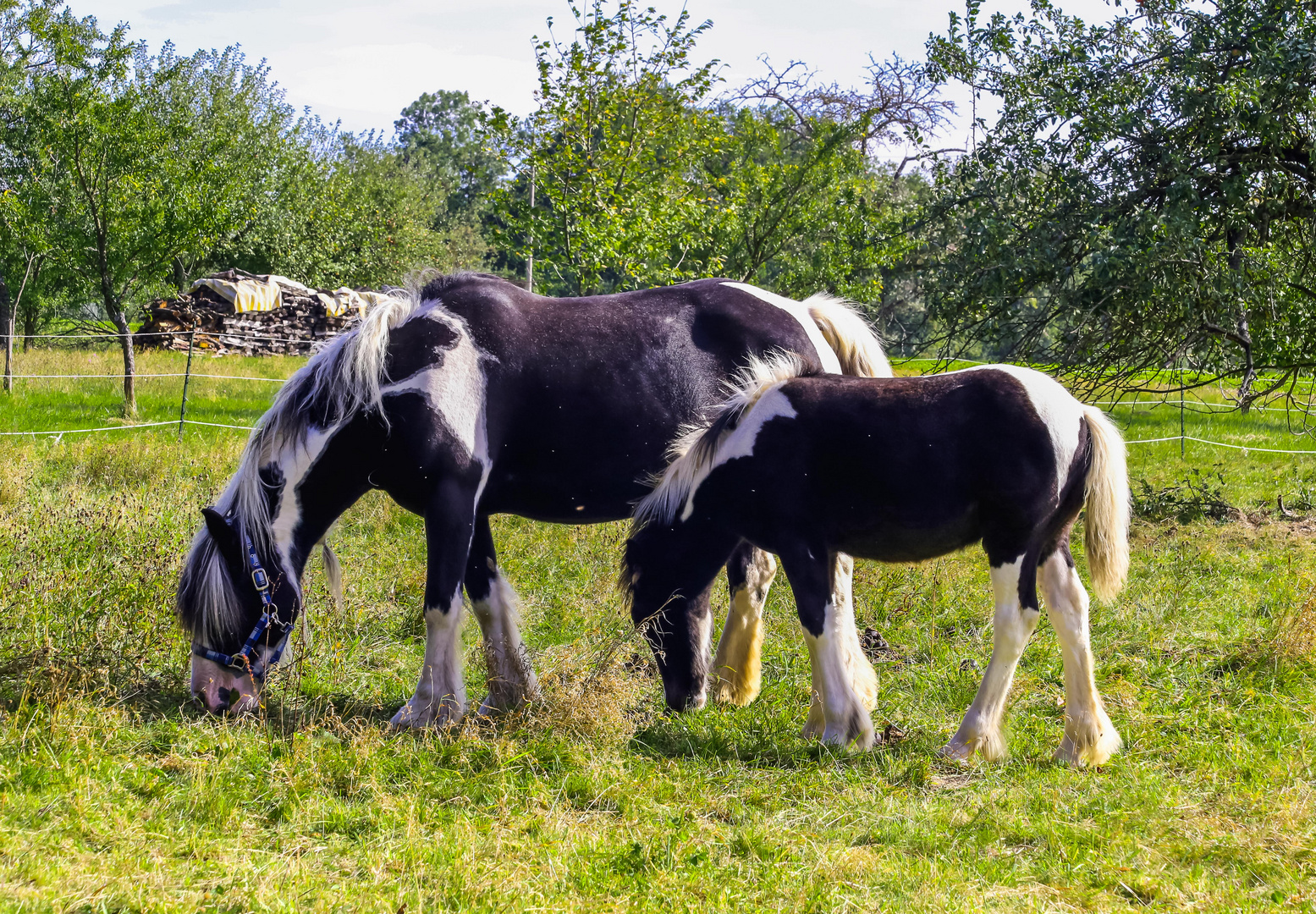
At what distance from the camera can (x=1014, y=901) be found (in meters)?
3.04

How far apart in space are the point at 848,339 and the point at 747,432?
1384mm

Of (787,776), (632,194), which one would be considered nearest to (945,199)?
(632,194)

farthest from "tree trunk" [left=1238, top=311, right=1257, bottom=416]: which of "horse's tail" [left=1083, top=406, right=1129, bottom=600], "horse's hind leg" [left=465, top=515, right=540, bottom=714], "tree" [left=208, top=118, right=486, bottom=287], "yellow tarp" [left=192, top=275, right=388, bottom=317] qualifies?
"tree" [left=208, top=118, right=486, bottom=287]

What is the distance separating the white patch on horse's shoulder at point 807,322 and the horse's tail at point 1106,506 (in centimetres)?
135

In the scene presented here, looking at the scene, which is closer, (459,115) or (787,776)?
(787,776)

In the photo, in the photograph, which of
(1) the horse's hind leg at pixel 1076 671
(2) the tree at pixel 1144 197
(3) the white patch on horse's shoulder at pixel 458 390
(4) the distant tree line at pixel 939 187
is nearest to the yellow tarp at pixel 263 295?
(4) the distant tree line at pixel 939 187

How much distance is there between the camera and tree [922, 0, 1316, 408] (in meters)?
7.78

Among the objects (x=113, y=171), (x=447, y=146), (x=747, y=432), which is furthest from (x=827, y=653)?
(x=447, y=146)

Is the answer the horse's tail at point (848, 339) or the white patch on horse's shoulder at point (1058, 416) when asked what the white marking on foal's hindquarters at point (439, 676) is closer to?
the horse's tail at point (848, 339)

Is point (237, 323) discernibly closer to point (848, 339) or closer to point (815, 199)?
point (815, 199)

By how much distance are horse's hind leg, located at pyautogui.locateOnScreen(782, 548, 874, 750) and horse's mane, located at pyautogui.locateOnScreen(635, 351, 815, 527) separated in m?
0.57

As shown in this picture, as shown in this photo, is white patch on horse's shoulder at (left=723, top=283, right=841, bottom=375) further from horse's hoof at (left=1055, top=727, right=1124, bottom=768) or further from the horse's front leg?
horse's hoof at (left=1055, top=727, right=1124, bottom=768)

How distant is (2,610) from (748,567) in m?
3.67

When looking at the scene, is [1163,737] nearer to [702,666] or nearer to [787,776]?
[787,776]
